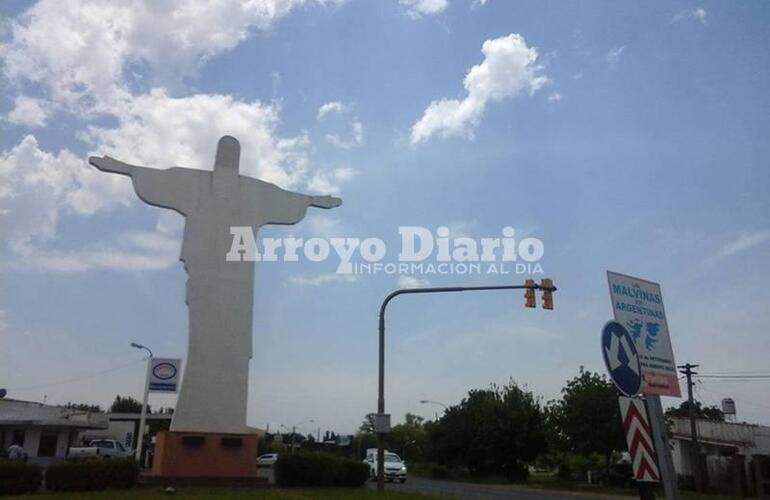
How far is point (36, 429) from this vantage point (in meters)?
44.6

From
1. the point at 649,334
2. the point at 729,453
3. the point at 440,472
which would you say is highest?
the point at 729,453

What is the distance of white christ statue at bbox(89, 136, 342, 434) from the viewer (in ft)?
65.0

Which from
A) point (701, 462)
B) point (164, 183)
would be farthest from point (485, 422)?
point (164, 183)

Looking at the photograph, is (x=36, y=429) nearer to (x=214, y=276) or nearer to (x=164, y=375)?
(x=164, y=375)

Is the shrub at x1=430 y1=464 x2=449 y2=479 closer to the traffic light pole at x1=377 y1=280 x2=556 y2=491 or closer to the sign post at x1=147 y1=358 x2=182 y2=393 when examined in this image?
the sign post at x1=147 y1=358 x2=182 y2=393

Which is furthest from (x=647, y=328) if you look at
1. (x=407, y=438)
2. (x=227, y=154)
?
(x=407, y=438)

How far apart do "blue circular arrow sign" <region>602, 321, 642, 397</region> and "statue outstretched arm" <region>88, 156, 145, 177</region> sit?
16.4 meters

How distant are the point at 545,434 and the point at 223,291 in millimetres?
A: 28783

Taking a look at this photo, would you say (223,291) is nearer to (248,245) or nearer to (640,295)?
(248,245)

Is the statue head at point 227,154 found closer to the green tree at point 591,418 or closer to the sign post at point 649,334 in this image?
the sign post at point 649,334

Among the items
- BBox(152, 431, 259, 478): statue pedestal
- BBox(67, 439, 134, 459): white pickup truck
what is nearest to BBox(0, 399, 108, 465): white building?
BBox(67, 439, 134, 459): white pickup truck

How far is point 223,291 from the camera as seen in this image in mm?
20719

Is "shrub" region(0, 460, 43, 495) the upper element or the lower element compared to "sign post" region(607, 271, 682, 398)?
lower

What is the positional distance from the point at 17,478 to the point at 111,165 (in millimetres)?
8524
